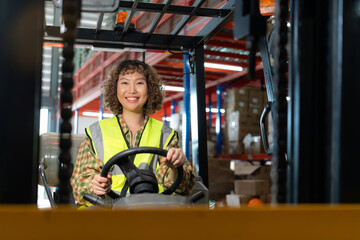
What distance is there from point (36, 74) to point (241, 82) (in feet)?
35.5

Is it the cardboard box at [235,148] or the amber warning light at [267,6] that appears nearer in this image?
the amber warning light at [267,6]

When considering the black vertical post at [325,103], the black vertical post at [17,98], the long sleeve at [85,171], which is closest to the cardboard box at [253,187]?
the long sleeve at [85,171]

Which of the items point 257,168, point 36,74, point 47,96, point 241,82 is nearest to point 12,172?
point 36,74

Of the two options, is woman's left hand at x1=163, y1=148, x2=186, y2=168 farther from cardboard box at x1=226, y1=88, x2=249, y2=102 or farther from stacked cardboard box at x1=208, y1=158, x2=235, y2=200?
cardboard box at x1=226, y1=88, x2=249, y2=102

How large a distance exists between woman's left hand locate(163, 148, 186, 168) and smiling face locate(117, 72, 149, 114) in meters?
0.60

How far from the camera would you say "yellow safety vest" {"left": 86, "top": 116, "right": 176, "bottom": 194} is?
244cm

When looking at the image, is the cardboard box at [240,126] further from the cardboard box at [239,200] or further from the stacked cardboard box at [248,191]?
the cardboard box at [239,200]

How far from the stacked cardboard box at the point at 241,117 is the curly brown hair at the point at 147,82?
6.25 m

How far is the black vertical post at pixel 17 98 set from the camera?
925 millimetres

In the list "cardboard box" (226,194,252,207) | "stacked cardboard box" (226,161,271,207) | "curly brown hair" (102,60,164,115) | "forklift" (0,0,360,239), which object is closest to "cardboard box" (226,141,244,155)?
"stacked cardboard box" (226,161,271,207)

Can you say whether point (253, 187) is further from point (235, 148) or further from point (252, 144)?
point (235, 148)

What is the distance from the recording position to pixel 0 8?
931 millimetres

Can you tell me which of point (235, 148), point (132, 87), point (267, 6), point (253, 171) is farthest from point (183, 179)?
point (235, 148)

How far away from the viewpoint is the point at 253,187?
7324mm
